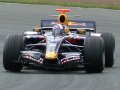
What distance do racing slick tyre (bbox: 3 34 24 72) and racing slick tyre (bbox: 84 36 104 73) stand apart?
4.92 ft

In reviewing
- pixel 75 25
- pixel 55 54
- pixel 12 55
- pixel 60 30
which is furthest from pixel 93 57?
pixel 75 25

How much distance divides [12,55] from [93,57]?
5.98 ft

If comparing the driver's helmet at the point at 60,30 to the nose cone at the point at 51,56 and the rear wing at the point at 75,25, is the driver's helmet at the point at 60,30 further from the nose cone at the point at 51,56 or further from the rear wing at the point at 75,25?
the nose cone at the point at 51,56

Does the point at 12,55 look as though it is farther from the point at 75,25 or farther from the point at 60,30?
the point at 75,25

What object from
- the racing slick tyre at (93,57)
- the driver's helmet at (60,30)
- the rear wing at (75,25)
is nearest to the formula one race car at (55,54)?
the racing slick tyre at (93,57)

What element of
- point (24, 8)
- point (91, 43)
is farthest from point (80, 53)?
point (24, 8)

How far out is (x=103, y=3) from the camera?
1598 inches

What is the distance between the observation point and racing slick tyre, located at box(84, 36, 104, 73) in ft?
49.6

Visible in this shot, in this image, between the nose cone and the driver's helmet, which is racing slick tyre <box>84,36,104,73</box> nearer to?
the nose cone

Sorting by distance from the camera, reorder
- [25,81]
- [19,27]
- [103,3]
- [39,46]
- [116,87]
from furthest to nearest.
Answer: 1. [103,3]
2. [19,27]
3. [39,46]
4. [25,81]
5. [116,87]

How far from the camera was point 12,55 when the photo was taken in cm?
1528

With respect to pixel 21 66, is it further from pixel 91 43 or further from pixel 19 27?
pixel 19 27

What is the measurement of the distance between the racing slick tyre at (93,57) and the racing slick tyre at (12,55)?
1500 millimetres

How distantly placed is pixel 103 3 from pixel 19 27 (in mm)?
12440
